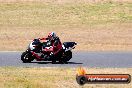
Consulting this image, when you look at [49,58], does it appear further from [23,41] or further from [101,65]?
[23,41]

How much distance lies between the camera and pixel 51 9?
1864 inches

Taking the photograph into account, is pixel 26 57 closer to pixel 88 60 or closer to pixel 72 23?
pixel 88 60

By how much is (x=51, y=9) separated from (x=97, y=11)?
3359 mm

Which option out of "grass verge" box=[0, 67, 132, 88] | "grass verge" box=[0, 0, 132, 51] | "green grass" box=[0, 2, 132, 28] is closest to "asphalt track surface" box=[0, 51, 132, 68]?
"grass verge" box=[0, 67, 132, 88]

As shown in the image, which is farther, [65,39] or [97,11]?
[97,11]

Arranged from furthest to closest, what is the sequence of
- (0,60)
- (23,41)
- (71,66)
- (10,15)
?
(10,15) → (23,41) → (0,60) → (71,66)

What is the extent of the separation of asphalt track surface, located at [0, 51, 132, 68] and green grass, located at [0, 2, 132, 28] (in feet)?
37.5

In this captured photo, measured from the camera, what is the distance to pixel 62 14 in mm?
46094

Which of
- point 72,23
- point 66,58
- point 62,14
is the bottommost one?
point 72,23

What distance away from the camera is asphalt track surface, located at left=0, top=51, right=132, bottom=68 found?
27.1 metres

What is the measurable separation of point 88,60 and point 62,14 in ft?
57.4

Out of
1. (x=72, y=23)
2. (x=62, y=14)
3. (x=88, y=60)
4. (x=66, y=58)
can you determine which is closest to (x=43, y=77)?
(x=66, y=58)

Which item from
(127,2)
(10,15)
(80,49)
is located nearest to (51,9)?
(10,15)

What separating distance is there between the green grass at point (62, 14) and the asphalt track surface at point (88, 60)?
11.4 m
